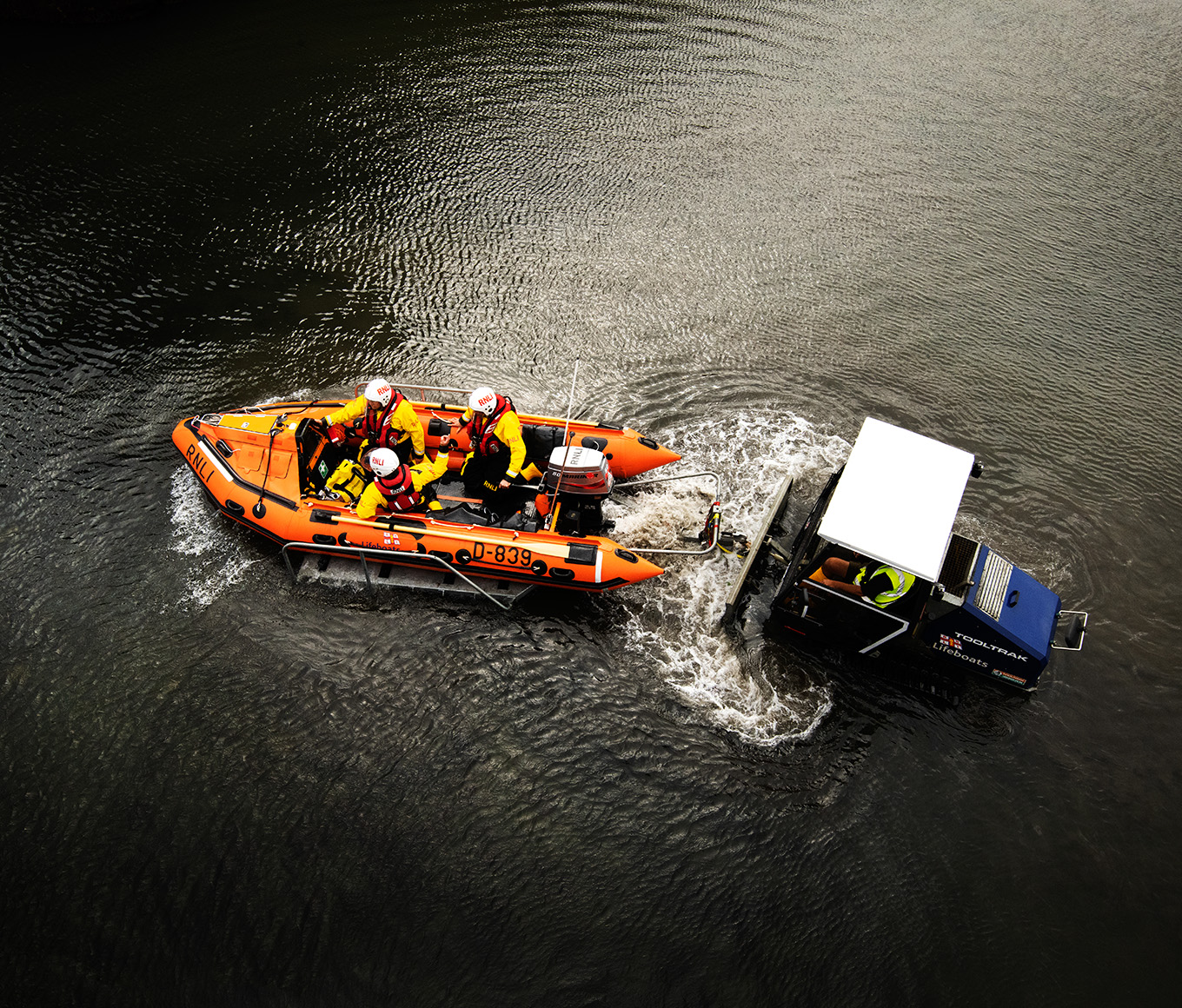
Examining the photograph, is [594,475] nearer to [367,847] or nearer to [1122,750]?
[367,847]

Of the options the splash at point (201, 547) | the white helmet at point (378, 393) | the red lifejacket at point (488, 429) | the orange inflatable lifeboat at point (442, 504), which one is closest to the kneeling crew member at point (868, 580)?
the orange inflatable lifeboat at point (442, 504)

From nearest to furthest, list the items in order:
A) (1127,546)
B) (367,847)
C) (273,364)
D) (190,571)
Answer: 1. (367,847)
2. (190,571)
3. (1127,546)
4. (273,364)

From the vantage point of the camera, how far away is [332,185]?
12312 mm

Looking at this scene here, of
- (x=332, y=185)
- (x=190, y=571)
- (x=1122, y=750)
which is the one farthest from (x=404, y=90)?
(x=1122, y=750)

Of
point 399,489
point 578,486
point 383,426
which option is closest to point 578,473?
point 578,486

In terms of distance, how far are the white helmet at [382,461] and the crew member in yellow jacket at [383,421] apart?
0.58 m


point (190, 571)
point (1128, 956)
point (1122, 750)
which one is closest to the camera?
point (1128, 956)

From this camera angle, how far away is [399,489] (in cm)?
728

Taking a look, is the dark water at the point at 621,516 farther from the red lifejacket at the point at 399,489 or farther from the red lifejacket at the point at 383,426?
the red lifejacket at the point at 383,426

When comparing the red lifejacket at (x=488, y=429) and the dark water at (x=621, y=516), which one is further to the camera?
the red lifejacket at (x=488, y=429)

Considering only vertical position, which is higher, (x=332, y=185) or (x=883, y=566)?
(x=332, y=185)

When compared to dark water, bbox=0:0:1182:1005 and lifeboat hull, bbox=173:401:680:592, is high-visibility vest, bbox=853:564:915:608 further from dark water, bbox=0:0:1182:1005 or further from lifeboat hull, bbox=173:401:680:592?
lifeboat hull, bbox=173:401:680:592

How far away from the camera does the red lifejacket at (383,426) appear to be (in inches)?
301

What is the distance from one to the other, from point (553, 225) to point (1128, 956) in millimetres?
11077
